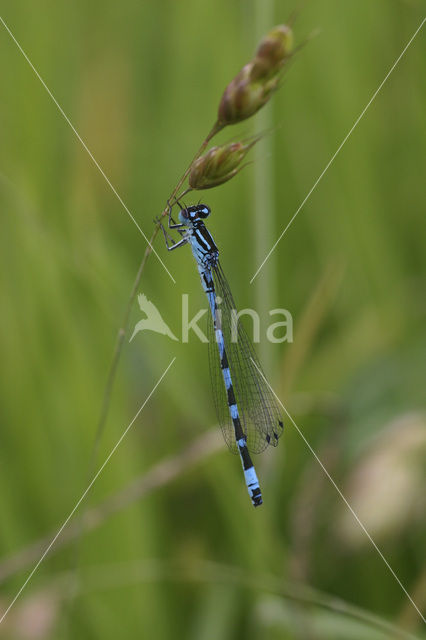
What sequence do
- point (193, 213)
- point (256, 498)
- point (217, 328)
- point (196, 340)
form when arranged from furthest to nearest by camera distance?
1. point (196, 340)
2. point (217, 328)
3. point (193, 213)
4. point (256, 498)

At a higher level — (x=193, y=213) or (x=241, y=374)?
(x=193, y=213)

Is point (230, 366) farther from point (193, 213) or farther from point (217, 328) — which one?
point (193, 213)

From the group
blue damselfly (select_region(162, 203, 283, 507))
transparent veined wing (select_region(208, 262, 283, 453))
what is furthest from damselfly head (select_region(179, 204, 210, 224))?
transparent veined wing (select_region(208, 262, 283, 453))

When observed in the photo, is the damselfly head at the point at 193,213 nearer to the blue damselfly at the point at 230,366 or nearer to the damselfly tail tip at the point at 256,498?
the blue damselfly at the point at 230,366

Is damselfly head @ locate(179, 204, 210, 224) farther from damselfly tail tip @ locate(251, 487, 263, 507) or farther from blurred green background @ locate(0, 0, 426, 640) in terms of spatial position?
damselfly tail tip @ locate(251, 487, 263, 507)

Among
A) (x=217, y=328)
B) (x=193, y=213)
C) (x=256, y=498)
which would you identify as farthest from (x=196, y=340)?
(x=256, y=498)

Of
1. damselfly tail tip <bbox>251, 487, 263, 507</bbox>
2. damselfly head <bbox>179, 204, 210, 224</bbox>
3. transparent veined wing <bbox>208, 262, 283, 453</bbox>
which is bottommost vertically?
damselfly tail tip <bbox>251, 487, 263, 507</bbox>

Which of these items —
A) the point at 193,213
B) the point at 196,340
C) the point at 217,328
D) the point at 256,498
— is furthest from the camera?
the point at 196,340

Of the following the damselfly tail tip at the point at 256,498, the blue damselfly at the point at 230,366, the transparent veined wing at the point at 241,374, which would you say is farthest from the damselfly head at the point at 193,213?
the damselfly tail tip at the point at 256,498
